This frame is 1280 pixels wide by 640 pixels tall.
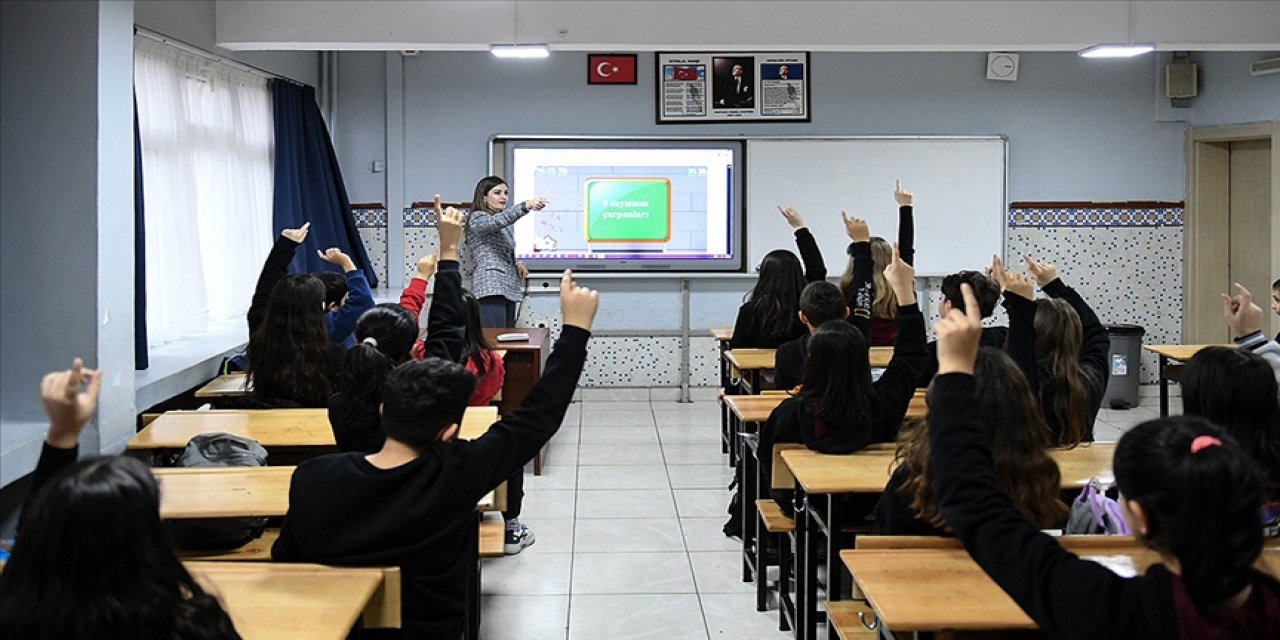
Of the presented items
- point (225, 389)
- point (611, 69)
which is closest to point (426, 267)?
point (225, 389)

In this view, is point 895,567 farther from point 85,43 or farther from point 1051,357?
point 85,43

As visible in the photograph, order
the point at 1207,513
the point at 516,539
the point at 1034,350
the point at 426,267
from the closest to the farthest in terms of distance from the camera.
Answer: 1. the point at 1207,513
2. the point at 1034,350
3. the point at 426,267
4. the point at 516,539

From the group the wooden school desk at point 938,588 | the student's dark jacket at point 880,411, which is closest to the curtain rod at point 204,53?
the student's dark jacket at point 880,411

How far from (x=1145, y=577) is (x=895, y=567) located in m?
0.80

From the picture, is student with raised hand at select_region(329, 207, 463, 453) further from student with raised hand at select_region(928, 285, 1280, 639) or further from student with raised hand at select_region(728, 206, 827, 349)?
student with raised hand at select_region(728, 206, 827, 349)

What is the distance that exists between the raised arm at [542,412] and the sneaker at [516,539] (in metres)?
2.56

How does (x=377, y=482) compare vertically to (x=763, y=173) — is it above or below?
below

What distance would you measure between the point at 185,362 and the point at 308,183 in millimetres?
2729

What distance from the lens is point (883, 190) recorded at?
901cm

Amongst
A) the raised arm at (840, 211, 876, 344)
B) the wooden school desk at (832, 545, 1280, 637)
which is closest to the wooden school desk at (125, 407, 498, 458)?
the wooden school desk at (832, 545, 1280, 637)

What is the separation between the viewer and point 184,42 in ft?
20.0

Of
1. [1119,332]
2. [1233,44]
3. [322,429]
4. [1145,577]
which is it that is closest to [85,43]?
[322,429]

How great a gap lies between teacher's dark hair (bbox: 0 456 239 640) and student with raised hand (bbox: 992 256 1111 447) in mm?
2730

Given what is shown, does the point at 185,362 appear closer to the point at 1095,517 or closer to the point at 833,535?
the point at 833,535
